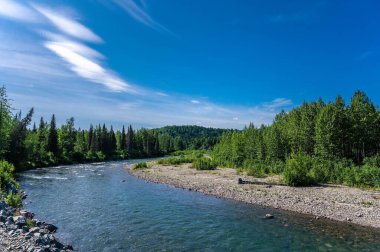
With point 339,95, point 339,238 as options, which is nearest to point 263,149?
point 339,95

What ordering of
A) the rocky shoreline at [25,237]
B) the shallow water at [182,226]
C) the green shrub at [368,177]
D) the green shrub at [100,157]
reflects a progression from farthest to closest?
the green shrub at [100,157], the green shrub at [368,177], the shallow water at [182,226], the rocky shoreline at [25,237]

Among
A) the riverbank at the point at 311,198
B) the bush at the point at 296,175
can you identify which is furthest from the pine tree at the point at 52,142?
the bush at the point at 296,175

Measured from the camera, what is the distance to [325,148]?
190 feet

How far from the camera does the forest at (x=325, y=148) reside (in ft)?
137

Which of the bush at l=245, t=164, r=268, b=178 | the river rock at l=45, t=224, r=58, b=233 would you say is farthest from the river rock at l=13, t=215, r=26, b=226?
the bush at l=245, t=164, r=268, b=178

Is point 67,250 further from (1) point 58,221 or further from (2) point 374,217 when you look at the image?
(2) point 374,217

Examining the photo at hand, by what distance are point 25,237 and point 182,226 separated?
1139 centimetres

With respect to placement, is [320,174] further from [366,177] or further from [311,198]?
[311,198]

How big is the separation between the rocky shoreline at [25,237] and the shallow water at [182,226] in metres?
1.49

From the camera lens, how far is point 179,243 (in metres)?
19.9

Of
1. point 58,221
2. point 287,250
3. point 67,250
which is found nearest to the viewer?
point 67,250

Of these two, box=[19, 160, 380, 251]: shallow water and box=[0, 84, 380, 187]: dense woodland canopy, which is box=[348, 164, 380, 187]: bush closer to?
box=[0, 84, 380, 187]: dense woodland canopy

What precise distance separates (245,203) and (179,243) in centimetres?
1470

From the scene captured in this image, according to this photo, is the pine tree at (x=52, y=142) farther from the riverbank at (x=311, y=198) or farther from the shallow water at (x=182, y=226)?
the riverbank at (x=311, y=198)
